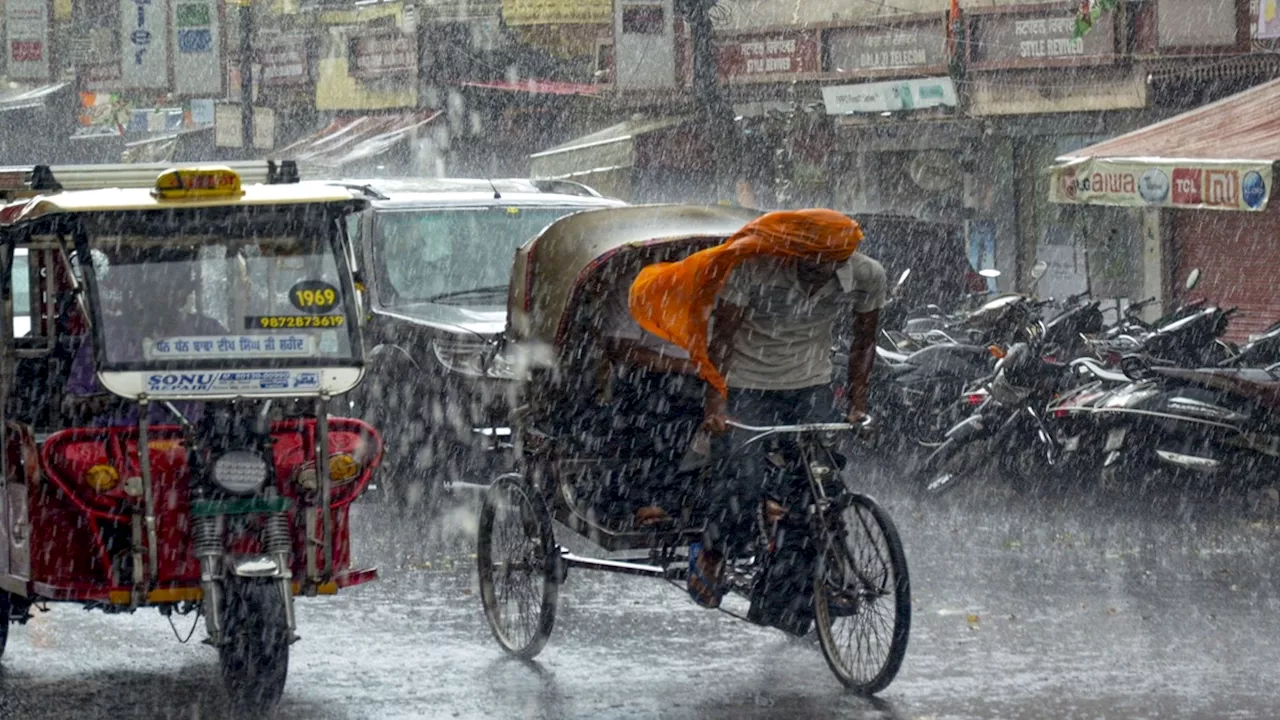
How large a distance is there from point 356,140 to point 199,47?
10.7 ft

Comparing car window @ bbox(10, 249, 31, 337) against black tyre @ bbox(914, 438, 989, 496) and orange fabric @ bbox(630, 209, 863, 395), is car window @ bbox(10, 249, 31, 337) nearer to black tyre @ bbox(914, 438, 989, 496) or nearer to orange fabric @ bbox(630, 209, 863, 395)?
black tyre @ bbox(914, 438, 989, 496)

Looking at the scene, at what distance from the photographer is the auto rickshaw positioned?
251 inches

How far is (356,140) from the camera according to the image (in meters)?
33.8

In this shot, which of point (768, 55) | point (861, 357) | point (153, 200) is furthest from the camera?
point (768, 55)

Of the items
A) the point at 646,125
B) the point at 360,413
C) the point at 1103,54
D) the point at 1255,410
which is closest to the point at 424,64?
the point at 646,125

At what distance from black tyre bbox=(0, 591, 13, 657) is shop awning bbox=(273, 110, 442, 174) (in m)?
23.5

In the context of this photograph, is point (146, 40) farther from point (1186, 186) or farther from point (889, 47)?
point (1186, 186)

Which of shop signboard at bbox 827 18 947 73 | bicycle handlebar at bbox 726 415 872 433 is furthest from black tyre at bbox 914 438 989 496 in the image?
shop signboard at bbox 827 18 947 73

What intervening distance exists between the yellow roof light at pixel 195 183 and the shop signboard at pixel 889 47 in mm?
16179

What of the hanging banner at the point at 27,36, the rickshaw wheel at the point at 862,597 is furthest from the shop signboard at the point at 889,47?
the hanging banner at the point at 27,36

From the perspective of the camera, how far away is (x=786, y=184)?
82.8ft

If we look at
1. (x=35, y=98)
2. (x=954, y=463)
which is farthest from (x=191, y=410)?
(x=35, y=98)

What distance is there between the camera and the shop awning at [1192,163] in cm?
1377

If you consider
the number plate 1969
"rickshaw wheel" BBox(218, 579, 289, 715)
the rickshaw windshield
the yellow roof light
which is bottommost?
the number plate 1969
